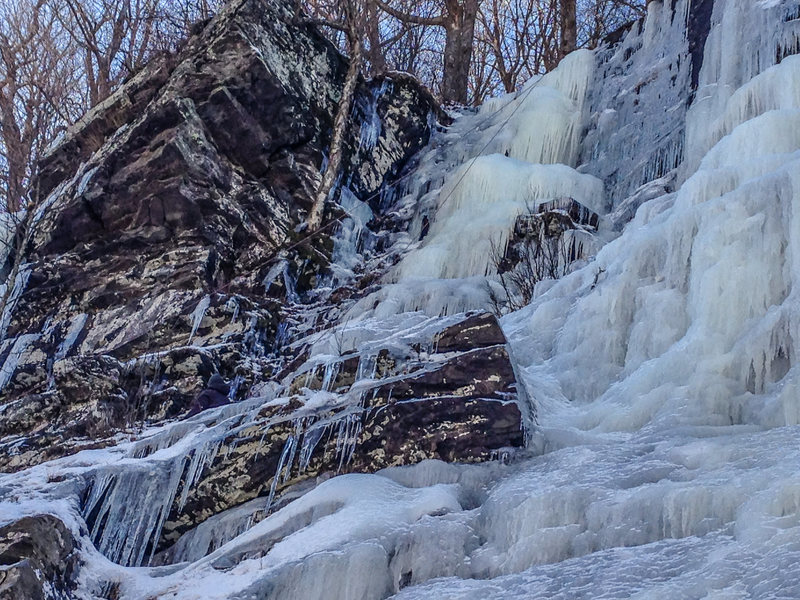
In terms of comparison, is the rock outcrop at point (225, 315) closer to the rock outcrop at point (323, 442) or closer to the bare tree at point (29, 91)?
the rock outcrop at point (323, 442)

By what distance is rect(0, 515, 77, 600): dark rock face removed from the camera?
325 cm

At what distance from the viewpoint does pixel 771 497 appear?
273cm

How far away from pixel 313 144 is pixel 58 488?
5.07 m

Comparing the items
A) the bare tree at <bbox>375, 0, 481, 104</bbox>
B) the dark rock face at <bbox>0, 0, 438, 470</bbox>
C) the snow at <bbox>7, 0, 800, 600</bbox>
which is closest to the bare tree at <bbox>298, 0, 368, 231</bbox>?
the dark rock face at <bbox>0, 0, 438, 470</bbox>

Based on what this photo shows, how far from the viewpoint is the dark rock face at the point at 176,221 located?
5.99 metres

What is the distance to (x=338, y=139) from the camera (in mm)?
8648

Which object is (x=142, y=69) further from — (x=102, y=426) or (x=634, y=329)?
(x=634, y=329)

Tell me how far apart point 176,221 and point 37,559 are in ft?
14.4

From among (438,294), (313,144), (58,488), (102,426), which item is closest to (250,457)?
(58,488)

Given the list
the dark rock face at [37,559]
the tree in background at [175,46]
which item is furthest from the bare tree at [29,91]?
the dark rock face at [37,559]

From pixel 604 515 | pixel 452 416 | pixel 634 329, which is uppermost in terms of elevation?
pixel 634 329

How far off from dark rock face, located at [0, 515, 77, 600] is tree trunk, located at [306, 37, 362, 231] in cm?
461

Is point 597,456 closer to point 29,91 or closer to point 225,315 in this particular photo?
point 225,315

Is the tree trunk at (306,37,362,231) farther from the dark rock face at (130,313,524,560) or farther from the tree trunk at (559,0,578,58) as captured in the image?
the dark rock face at (130,313,524,560)
